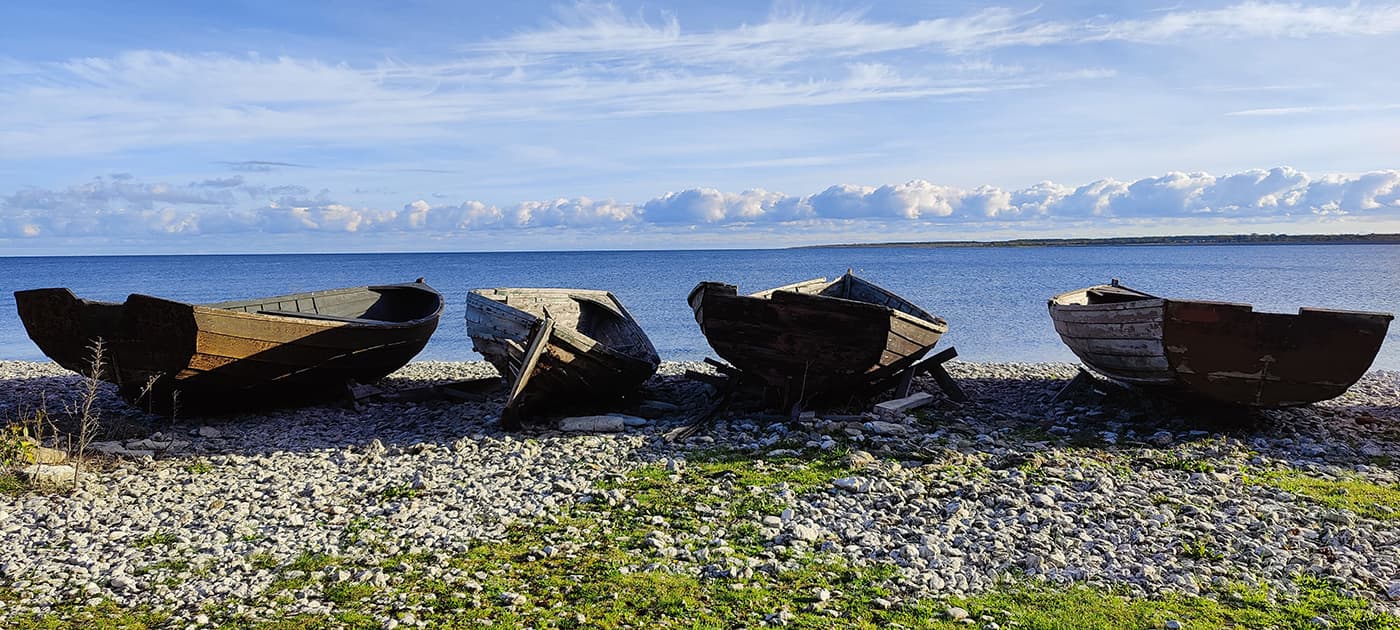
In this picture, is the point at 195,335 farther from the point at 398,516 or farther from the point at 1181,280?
the point at 1181,280

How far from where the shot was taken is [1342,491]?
8953mm

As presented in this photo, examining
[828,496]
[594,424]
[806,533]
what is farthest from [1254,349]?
[594,424]

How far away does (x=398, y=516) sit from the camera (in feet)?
26.9

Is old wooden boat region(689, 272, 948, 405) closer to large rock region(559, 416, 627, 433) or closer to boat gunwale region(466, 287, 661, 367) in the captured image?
boat gunwale region(466, 287, 661, 367)

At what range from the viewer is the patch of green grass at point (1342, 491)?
329 inches

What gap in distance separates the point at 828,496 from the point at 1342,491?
492 cm

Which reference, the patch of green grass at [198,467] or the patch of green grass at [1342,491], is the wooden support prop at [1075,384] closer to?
the patch of green grass at [1342,491]

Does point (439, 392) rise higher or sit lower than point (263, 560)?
lower

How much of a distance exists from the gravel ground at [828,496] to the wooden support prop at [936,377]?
53 cm

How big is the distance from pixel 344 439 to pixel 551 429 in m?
2.64

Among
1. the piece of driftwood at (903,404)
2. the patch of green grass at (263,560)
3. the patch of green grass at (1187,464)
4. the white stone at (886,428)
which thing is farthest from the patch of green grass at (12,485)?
the patch of green grass at (1187,464)

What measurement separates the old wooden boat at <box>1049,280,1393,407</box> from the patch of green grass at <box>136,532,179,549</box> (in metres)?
10.6

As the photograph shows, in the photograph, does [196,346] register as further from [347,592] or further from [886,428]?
[886,428]

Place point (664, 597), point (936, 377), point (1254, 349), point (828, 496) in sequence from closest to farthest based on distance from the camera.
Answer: point (664, 597) < point (828, 496) < point (1254, 349) < point (936, 377)
